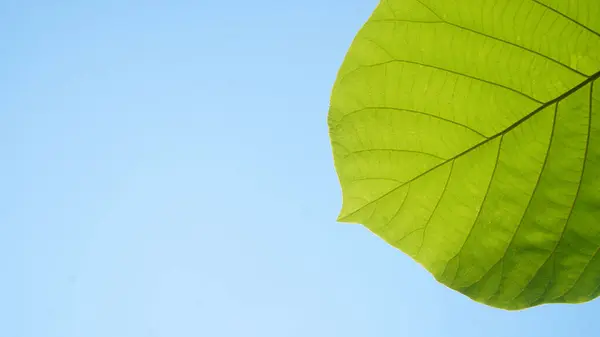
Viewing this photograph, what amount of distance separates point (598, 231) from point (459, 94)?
369 mm

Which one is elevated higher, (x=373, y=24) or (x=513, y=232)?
(x=373, y=24)

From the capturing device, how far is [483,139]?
102 centimetres

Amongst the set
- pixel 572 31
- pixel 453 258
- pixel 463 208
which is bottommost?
pixel 453 258

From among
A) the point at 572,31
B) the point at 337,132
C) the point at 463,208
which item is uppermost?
the point at 572,31

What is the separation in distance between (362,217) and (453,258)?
0.68 feet

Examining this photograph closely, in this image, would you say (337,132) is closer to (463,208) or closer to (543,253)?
(463,208)

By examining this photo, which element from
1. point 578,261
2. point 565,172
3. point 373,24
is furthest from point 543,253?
point 373,24

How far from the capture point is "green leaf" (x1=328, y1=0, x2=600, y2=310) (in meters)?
0.97

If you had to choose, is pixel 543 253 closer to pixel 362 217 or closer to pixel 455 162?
pixel 455 162

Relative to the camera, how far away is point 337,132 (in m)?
1.11

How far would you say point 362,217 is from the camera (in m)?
1.13

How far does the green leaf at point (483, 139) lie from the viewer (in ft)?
3.19

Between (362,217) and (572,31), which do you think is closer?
(572,31)

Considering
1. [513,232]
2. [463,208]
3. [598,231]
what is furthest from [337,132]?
[598,231]
